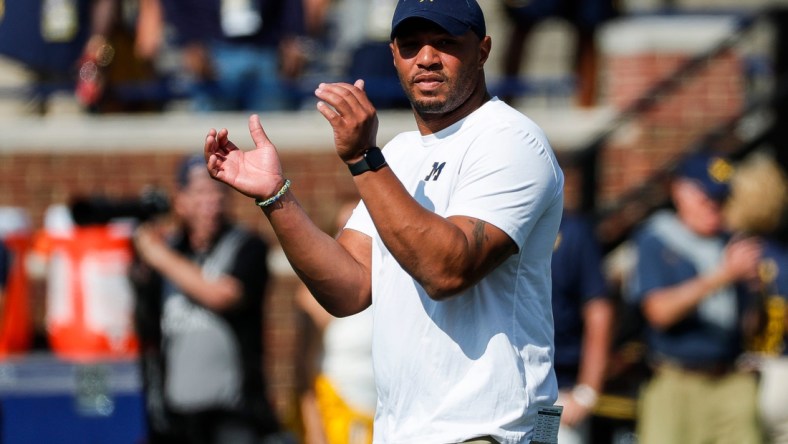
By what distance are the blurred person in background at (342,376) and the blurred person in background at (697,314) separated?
1454mm

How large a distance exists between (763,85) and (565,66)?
2.86 meters

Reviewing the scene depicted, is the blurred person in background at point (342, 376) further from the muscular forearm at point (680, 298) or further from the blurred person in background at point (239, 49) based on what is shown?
the blurred person in background at point (239, 49)

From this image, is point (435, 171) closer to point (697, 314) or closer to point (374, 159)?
point (374, 159)

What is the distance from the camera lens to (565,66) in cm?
1348

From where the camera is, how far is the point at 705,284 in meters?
7.79

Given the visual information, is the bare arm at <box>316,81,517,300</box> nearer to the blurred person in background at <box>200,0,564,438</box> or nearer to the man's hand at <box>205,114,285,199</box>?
the blurred person in background at <box>200,0,564,438</box>

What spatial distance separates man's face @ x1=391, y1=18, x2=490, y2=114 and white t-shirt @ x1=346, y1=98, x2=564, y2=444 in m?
0.10

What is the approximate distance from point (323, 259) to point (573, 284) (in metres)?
3.87

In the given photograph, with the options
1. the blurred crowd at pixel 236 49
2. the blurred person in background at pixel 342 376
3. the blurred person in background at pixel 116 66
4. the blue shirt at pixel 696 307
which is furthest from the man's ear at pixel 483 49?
the blurred person in background at pixel 116 66

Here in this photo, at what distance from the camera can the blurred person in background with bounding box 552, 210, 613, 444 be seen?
794 centimetres

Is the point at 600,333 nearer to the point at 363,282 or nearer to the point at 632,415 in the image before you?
the point at 632,415

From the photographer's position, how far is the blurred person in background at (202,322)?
26.1 feet

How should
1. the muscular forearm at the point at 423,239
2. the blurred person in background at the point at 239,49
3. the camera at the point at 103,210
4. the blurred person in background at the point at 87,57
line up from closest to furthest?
1. the muscular forearm at the point at 423,239
2. the camera at the point at 103,210
3. the blurred person in background at the point at 87,57
4. the blurred person in background at the point at 239,49

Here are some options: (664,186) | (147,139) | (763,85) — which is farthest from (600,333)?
(147,139)
